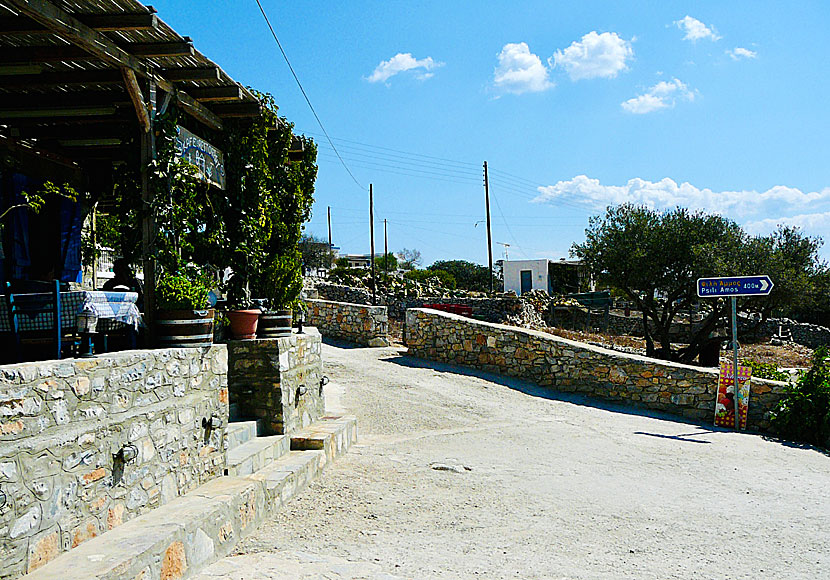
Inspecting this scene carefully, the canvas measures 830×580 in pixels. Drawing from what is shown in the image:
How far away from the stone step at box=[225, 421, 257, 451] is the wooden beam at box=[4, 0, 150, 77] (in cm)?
325

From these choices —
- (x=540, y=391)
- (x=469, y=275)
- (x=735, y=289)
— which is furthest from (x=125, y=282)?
(x=469, y=275)

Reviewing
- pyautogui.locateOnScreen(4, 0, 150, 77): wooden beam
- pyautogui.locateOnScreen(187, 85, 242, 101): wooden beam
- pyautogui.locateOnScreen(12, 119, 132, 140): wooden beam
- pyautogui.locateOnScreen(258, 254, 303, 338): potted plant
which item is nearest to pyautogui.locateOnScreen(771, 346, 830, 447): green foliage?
pyautogui.locateOnScreen(258, 254, 303, 338): potted plant

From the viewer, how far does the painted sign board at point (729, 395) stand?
33.6ft

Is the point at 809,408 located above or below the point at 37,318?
below

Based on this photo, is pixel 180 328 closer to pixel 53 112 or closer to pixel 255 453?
pixel 255 453

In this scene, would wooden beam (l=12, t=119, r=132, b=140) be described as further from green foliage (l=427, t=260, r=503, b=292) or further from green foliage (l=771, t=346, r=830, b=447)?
green foliage (l=427, t=260, r=503, b=292)

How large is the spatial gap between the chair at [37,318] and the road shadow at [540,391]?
318 inches

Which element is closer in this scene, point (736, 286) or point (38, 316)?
point (38, 316)

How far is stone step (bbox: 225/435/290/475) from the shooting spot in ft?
18.8

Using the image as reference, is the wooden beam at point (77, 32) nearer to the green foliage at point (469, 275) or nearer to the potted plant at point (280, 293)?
the potted plant at point (280, 293)

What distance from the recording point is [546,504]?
6211 mm

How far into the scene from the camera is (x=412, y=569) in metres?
4.50

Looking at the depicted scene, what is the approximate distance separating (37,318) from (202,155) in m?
2.88

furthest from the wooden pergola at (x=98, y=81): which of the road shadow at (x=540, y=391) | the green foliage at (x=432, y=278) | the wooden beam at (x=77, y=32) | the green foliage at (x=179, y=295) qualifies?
the green foliage at (x=432, y=278)
